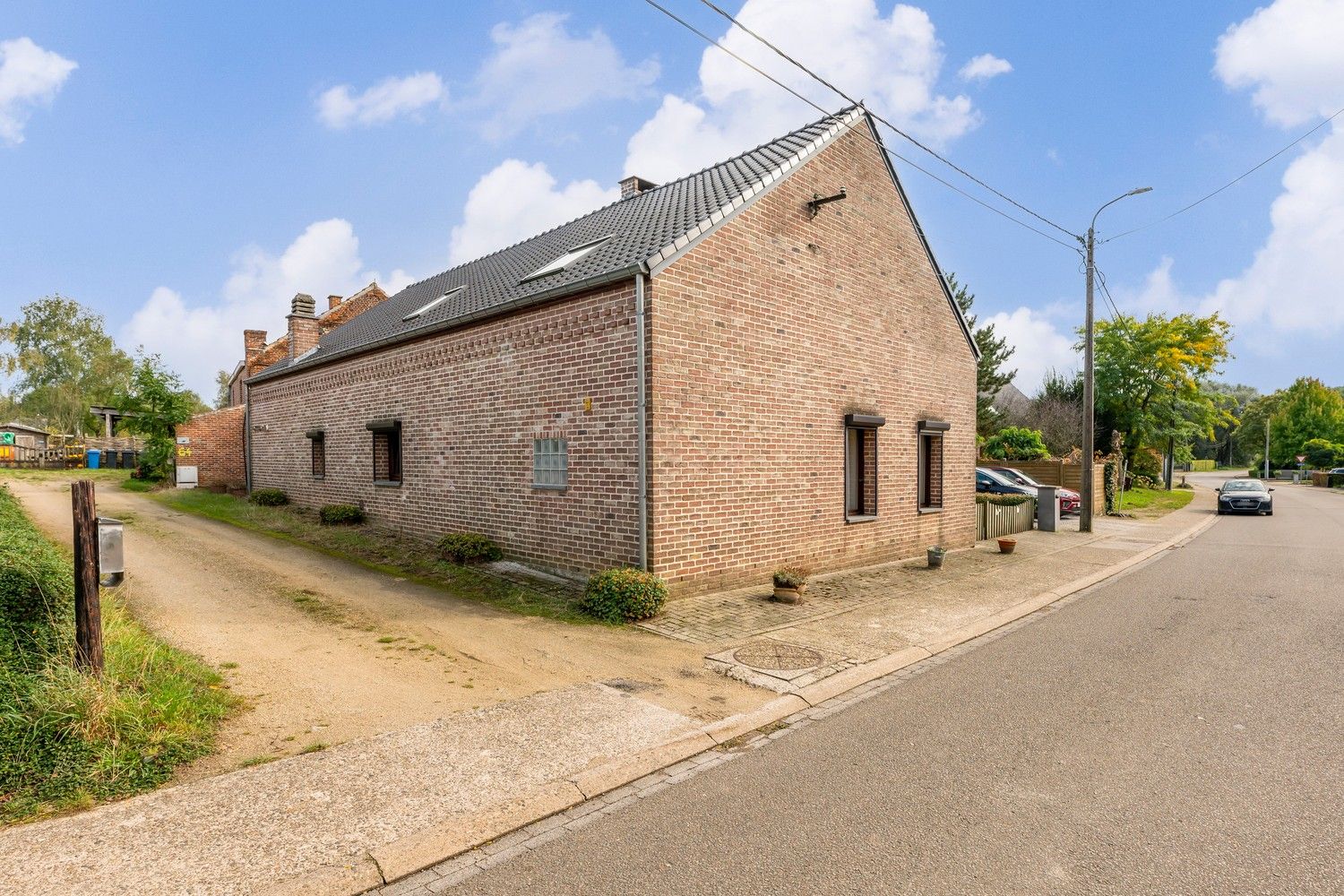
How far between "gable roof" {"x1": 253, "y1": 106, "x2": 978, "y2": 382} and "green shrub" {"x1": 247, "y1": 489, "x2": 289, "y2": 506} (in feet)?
10.3

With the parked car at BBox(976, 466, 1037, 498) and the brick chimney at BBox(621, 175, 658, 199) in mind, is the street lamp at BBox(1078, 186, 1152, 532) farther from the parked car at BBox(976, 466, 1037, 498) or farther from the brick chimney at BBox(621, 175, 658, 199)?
the brick chimney at BBox(621, 175, 658, 199)

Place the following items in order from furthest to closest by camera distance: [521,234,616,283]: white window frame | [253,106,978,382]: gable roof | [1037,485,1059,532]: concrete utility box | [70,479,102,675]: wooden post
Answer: [1037,485,1059,532]: concrete utility box, [521,234,616,283]: white window frame, [253,106,978,382]: gable roof, [70,479,102,675]: wooden post

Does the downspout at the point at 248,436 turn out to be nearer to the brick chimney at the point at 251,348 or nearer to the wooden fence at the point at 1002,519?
Result: the brick chimney at the point at 251,348

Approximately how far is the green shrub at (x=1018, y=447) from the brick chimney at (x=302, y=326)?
2717 centimetres

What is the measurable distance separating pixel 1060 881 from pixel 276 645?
21.7ft

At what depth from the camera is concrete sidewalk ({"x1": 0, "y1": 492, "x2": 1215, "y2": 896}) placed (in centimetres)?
313

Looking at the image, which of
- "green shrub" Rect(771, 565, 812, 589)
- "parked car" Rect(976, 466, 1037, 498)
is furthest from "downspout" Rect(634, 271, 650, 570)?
"parked car" Rect(976, 466, 1037, 498)

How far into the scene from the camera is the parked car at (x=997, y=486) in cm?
2255

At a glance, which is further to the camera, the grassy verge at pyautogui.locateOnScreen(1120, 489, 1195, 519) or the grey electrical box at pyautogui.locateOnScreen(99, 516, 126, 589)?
the grassy verge at pyautogui.locateOnScreen(1120, 489, 1195, 519)

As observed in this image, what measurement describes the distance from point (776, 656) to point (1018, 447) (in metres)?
27.5

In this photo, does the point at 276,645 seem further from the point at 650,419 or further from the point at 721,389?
the point at 721,389

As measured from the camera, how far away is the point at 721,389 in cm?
917

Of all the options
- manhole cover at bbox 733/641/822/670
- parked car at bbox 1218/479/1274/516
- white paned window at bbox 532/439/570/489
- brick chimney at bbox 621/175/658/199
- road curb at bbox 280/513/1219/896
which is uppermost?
brick chimney at bbox 621/175/658/199

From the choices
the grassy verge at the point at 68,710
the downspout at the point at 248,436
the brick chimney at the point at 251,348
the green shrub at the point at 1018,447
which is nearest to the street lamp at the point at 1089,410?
the green shrub at the point at 1018,447
